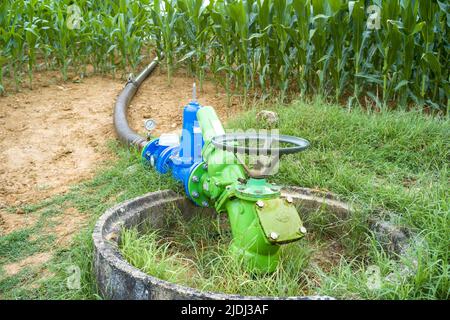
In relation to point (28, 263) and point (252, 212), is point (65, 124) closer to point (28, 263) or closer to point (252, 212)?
point (28, 263)

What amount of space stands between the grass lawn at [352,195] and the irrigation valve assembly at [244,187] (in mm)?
207

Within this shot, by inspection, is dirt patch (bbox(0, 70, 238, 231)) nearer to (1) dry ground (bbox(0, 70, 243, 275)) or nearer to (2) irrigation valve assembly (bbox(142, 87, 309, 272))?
(1) dry ground (bbox(0, 70, 243, 275))

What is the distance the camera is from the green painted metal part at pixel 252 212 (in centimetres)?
196

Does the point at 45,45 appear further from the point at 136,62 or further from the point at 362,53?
the point at 362,53

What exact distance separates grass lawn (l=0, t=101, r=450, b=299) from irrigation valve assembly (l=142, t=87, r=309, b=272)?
0.21 meters

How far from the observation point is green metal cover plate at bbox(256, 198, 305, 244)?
1934mm

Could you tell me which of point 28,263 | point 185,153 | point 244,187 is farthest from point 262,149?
point 28,263

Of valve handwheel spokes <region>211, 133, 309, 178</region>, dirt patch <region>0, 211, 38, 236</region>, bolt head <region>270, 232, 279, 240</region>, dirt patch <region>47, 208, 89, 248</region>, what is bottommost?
dirt patch <region>0, 211, 38, 236</region>

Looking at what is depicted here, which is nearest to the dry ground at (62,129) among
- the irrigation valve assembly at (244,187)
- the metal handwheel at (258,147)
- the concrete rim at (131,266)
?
the concrete rim at (131,266)

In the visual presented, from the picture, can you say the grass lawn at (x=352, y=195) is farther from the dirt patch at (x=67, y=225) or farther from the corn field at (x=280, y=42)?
the corn field at (x=280, y=42)

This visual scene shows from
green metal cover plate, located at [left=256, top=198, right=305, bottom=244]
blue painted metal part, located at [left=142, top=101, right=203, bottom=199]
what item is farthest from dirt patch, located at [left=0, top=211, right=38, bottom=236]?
green metal cover plate, located at [left=256, top=198, right=305, bottom=244]

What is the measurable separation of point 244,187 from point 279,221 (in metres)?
0.24

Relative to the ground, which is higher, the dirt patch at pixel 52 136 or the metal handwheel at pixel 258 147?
the metal handwheel at pixel 258 147

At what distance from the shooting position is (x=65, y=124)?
4676mm
